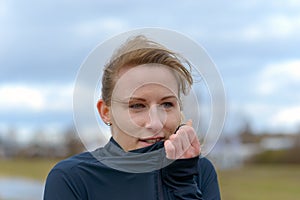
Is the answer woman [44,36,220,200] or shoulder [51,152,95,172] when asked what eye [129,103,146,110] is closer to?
woman [44,36,220,200]

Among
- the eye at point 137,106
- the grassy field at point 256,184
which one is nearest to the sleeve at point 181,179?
the eye at point 137,106

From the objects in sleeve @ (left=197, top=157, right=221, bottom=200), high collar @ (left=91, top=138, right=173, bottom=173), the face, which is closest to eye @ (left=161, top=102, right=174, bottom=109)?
the face

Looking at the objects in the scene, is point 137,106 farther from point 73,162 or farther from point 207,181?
point 207,181

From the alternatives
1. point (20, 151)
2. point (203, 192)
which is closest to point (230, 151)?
point (20, 151)

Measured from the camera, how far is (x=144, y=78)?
2.15 m

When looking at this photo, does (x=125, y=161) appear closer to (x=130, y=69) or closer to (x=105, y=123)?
(x=105, y=123)

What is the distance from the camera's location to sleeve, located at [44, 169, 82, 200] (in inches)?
85.9

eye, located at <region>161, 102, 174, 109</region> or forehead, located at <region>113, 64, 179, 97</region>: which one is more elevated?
forehead, located at <region>113, 64, 179, 97</region>

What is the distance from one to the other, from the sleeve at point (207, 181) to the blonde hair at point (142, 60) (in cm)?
35

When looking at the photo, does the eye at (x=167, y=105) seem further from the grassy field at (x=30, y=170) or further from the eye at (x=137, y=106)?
the grassy field at (x=30, y=170)

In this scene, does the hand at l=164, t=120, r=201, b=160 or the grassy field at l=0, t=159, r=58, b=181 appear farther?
the grassy field at l=0, t=159, r=58, b=181

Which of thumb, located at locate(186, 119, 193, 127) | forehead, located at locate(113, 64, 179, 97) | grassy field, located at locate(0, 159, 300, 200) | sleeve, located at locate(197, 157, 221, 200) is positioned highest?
forehead, located at locate(113, 64, 179, 97)

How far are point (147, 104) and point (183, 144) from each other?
0.19 metres

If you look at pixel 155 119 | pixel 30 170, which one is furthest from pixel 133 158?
pixel 30 170
